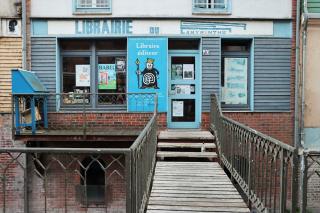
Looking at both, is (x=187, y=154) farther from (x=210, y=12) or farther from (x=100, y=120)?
(x=210, y=12)

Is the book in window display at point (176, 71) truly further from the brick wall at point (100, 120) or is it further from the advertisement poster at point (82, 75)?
the advertisement poster at point (82, 75)

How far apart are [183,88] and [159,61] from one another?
3.52 ft

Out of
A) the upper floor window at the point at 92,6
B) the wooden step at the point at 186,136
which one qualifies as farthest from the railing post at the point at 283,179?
the upper floor window at the point at 92,6

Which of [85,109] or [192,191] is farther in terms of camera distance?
[85,109]

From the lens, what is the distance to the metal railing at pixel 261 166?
3.57 metres

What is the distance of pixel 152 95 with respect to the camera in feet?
33.7

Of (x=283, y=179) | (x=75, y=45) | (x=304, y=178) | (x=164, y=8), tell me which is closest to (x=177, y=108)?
(x=164, y=8)

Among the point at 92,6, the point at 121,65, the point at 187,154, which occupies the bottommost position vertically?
the point at 187,154

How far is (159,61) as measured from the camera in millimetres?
10258

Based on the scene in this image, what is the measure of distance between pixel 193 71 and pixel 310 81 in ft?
10.4

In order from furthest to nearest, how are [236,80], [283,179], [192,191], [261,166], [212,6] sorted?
1. [236,80]
2. [212,6]
3. [192,191]
4. [261,166]
5. [283,179]

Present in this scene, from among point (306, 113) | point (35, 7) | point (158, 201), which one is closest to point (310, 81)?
point (306, 113)

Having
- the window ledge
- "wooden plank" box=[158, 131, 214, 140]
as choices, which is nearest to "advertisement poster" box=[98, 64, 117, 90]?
"wooden plank" box=[158, 131, 214, 140]

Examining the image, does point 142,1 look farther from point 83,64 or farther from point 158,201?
point 158,201
